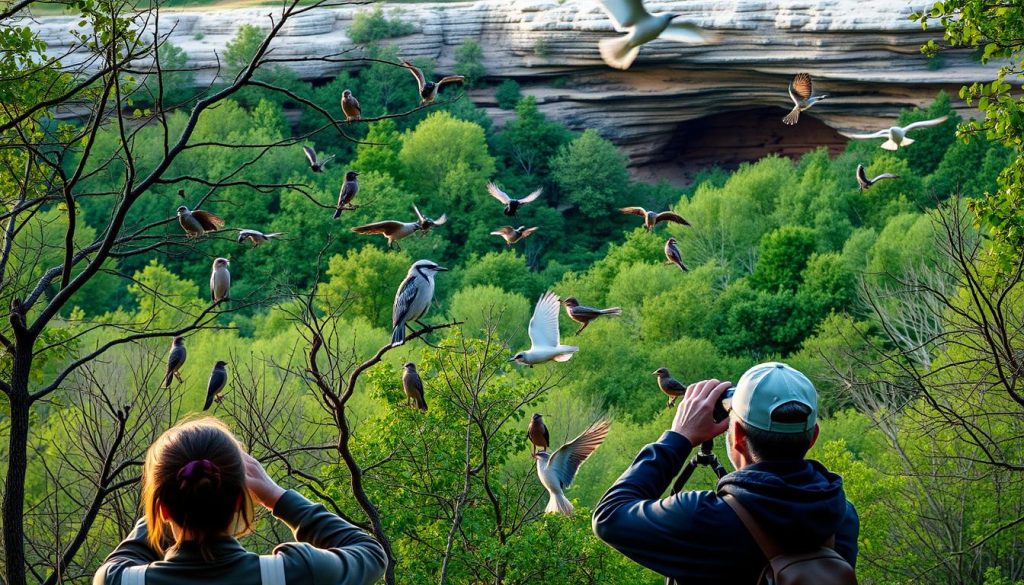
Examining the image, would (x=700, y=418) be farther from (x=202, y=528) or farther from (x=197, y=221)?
(x=197, y=221)

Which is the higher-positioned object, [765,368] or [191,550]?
[765,368]

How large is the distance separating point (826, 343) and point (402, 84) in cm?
3262

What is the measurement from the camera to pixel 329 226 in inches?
2124

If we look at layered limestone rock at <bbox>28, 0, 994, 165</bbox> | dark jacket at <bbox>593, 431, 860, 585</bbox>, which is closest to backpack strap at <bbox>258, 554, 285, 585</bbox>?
dark jacket at <bbox>593, 431, 860, 585</bbox>

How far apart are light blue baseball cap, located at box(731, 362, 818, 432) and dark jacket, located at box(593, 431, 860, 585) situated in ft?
0.30

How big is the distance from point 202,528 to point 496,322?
20.5 metres

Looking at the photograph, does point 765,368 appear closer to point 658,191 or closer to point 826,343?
point 826,343

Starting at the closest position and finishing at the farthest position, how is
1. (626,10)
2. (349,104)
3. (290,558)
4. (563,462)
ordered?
1. (290,558)
2. (563,462)
3. (626,10)
4. (349,104)

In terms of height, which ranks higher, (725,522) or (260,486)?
(260,486)

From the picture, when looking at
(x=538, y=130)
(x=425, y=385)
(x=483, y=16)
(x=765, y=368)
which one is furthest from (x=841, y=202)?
(x=765, y=368)

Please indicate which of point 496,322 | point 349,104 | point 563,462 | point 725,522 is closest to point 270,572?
point 725,522

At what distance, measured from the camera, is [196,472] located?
2578 millimetres

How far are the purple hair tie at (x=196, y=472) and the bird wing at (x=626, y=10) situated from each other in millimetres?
8845

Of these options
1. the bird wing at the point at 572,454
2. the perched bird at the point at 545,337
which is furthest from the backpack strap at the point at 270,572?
the perched bird at the point at 545,337
